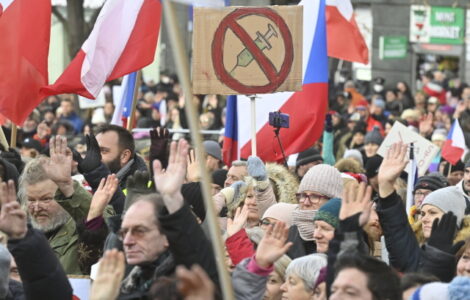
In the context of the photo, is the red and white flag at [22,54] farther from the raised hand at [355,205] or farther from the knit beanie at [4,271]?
the raised hand at [355,205]

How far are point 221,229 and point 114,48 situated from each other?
3.47 m

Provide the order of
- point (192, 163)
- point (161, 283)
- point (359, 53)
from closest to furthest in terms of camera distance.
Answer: point (161, 283)
point (192, 163)
point (359, 53)

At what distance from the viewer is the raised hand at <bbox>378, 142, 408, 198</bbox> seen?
764cm

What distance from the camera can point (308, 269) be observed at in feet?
23.5

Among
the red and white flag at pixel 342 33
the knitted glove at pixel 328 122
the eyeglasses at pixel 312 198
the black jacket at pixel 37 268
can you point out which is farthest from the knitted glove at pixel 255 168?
the red and white flag at pixel 342 33

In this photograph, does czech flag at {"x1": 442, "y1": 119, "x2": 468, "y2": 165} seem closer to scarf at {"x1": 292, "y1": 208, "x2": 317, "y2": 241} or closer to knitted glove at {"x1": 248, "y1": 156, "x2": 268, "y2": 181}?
knitted glove at {"x1": 248, "y1": 156, "x2": 268, "y2": 181}

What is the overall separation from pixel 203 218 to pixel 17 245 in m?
1.77

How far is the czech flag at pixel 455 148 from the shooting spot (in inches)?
558

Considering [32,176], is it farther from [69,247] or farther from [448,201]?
[448,201]

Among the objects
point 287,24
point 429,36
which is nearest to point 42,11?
point 287,24

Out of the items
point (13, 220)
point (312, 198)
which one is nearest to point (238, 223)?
point (312, 198)

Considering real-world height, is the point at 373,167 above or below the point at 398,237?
below

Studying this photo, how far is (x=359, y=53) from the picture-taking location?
14711 mm

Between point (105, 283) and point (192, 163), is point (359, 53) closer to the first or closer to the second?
point (192, 163)
